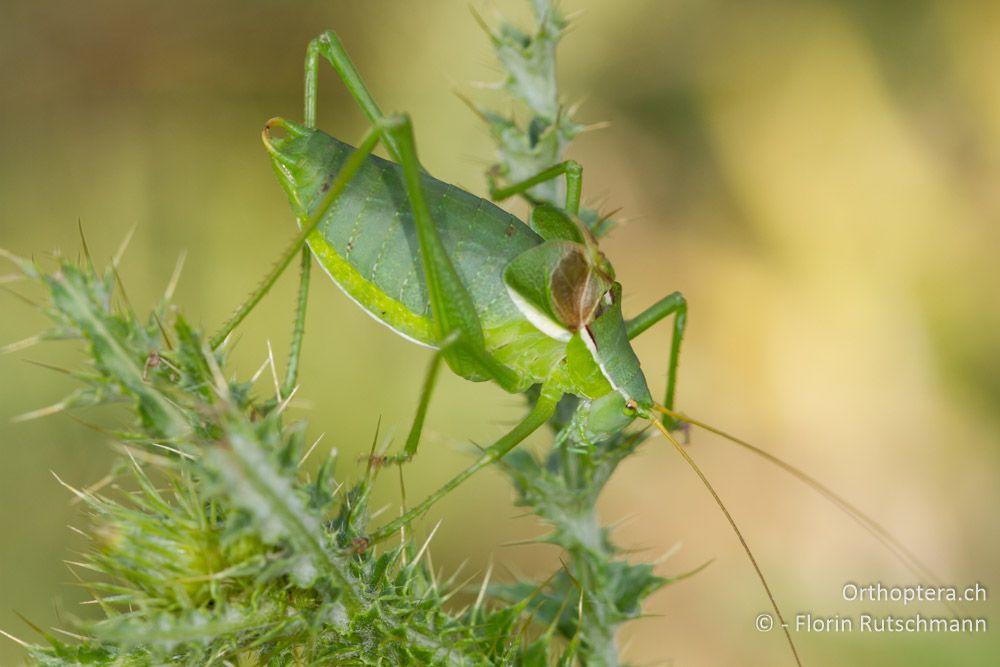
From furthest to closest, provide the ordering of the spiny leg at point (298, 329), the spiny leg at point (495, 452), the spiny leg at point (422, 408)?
the spiny leg at point (298, 329)
the spiny leg at point (422, 408)
the spiny leg at point (495, 452)

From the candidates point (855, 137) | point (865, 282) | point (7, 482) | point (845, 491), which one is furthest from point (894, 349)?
point (7, 482)

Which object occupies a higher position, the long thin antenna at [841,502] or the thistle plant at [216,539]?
the long thin antenna at [841,502]

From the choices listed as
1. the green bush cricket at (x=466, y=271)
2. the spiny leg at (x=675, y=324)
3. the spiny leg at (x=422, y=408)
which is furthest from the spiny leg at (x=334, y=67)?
the spiny leg at (x=675, y=324)

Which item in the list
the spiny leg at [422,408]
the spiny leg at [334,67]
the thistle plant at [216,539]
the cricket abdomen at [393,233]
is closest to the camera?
the thistle plant at [216,539]

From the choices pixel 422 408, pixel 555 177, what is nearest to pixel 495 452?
pixel 422 408

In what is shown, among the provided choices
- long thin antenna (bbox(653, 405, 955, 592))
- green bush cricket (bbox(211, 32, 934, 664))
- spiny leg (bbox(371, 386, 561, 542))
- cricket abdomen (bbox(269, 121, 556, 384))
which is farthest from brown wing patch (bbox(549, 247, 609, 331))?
long thin antenna (bbox(653, 405, 955, 592))

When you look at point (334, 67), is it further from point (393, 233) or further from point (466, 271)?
point (466, 271)

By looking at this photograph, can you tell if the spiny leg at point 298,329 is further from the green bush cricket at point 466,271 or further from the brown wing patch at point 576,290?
the brown wing patch at point 576,290

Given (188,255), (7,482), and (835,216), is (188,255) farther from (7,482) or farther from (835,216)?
(835,216)

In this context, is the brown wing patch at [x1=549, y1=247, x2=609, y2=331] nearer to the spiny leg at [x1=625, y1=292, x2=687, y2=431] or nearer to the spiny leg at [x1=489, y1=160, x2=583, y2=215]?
the spiny leg at [x1=489, y1=160, x2=583, y2=215]

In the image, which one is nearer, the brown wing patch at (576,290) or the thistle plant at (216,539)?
the thistle plant at (216,539)
